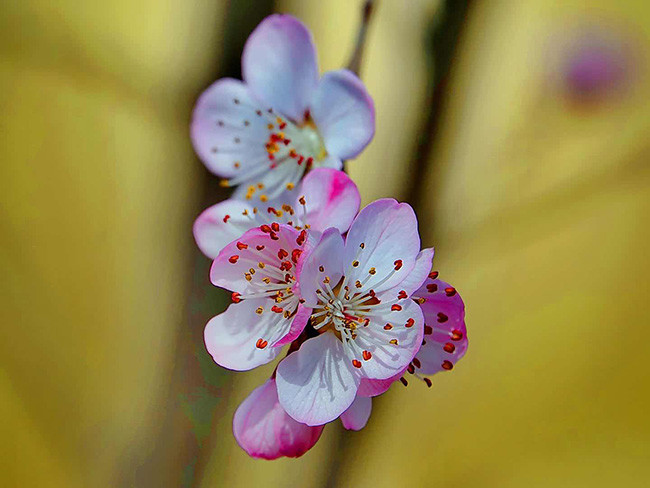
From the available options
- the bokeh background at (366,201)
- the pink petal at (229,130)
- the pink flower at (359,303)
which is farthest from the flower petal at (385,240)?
the bokeh background at (366,201)

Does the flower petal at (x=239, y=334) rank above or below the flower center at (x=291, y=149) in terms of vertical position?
below

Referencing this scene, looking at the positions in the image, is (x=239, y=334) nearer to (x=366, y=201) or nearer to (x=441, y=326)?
(x=441, y=326)

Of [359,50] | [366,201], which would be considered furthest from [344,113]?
[366,201]

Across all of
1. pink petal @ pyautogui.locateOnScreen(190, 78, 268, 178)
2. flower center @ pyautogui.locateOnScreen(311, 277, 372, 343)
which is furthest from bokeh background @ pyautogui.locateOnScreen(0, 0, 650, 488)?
flower center @ pyautogui.locateOnScreen(311, 277, 372, 343)

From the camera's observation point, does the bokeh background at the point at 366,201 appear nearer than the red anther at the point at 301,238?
No

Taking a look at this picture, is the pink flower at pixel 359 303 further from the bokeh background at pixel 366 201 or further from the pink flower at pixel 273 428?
the bokeh background at pixel 366 201

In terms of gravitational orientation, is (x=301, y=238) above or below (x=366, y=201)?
above

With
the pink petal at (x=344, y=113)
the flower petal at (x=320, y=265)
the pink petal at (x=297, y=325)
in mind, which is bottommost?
the pink petal at (x=297, y=325)
